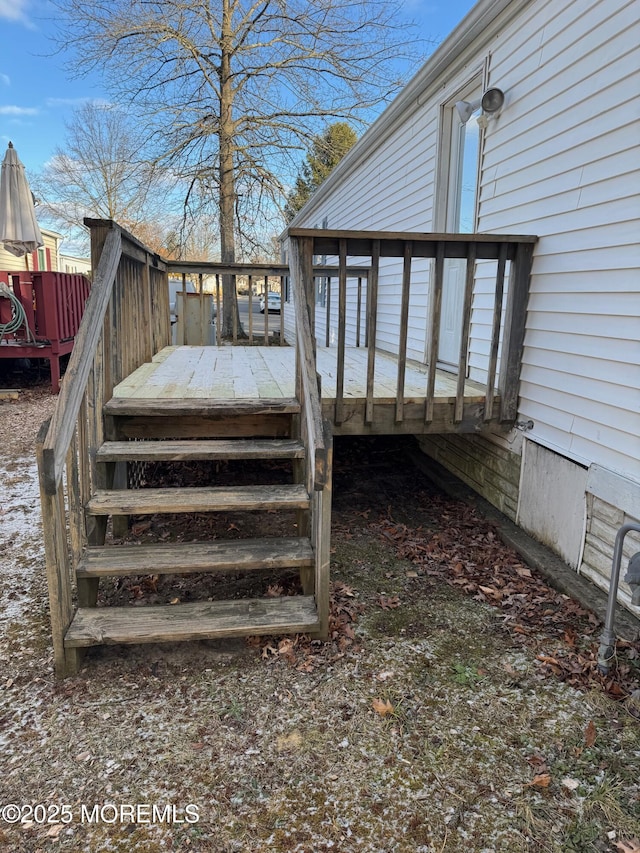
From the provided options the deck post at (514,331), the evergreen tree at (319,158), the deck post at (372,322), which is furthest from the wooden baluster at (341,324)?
the evergreen tree at (319,158)

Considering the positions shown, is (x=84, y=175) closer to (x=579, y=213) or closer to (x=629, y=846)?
(x=579, y=213)

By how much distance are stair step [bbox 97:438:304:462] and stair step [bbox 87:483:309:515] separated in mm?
194

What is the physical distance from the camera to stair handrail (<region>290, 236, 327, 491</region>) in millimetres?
2316

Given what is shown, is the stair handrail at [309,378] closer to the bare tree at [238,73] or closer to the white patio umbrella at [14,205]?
the white patio umbrella at [14,205]

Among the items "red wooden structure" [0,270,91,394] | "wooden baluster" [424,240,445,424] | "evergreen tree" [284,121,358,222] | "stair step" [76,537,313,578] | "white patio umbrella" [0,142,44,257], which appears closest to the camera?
"stair step" [76,537,313,578]

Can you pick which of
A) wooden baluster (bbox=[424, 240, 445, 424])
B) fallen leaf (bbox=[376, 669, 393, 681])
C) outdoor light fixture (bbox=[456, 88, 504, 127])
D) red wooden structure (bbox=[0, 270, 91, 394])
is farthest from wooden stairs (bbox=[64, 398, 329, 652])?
red wooden structure (bbox=[0, 270, 91, 394])

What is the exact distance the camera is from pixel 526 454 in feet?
12.2

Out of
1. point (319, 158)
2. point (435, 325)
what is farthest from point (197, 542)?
point (319, 158)

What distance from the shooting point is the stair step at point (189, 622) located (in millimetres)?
2279

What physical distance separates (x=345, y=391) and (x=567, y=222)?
1681mm

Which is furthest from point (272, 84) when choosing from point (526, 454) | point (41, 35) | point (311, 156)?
point (526, 454)

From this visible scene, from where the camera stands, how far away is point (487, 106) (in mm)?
4059

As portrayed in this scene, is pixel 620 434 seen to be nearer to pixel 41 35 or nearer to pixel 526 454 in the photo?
pixel 526 454

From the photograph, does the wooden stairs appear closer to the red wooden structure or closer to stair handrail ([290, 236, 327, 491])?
Answer: stair handrail ([290, 236, 327, 491])
